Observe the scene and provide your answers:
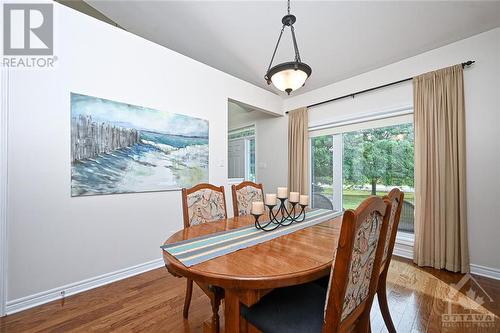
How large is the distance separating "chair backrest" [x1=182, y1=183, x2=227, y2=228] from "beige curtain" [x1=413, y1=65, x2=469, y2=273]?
231cm

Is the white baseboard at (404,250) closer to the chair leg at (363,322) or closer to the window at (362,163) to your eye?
the window at (362,163)

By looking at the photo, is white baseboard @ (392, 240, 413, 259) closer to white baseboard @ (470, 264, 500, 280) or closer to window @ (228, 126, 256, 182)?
white baseboard @ (470, 264, 500, 280)

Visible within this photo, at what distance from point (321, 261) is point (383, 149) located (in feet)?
8.65

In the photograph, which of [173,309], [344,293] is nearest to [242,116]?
[173,309]

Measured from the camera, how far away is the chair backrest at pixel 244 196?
204 cm

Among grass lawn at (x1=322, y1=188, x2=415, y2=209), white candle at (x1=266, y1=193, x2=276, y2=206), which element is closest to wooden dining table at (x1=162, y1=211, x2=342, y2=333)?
white candle at (x1=266, y1=193, x2=276, y2=206)

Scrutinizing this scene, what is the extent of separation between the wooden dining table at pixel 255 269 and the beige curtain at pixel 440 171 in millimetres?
1964

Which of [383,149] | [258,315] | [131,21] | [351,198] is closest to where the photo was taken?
[258,315]

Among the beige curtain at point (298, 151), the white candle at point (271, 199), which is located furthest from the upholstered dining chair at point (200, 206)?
the beige curtain at point (298, 151)

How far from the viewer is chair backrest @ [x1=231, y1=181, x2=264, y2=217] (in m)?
2.04

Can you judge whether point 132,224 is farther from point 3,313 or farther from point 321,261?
point 321,261

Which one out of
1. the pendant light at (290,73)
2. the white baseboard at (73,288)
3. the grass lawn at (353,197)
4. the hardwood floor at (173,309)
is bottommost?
the hardwood floor at (173,309)

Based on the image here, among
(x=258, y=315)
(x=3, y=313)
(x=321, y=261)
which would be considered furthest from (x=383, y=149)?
(x=3, y=313)

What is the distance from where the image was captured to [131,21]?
108 inches
